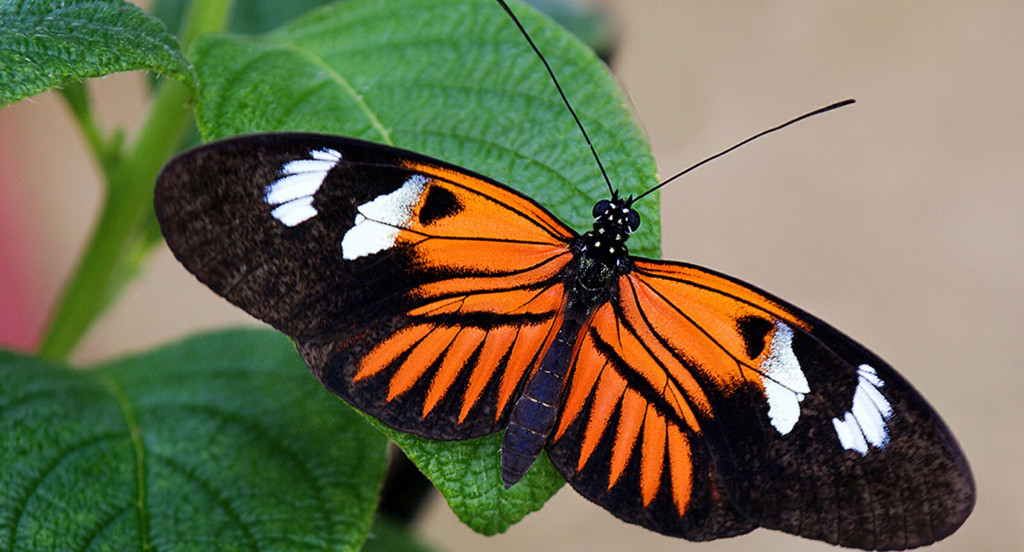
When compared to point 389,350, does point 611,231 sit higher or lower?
higher

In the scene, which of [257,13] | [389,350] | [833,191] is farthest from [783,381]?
[833,191]

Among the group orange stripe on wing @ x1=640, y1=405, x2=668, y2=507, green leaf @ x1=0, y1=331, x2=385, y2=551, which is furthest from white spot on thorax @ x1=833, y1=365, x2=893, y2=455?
green leaf @ x1=0, y1=331, x2=385, y2=551

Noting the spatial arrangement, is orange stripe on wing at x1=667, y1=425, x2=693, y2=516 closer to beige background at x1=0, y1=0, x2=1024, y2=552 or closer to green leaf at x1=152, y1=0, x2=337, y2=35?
green leaf at x1=152, y1=0, x2=337, y2=35

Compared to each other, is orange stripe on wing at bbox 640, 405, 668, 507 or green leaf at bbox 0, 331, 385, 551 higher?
orange stripe on wing at bbox 640, 405, 668, 507

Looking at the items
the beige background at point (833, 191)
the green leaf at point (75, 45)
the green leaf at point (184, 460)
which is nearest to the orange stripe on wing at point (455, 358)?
the green leaf at point (184, 460)

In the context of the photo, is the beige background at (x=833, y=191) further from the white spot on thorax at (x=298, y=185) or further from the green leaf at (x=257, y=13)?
the white spot on thorax at (x=298, y=185)

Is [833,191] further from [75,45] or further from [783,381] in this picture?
[75,45]

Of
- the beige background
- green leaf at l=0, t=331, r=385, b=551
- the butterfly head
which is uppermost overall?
the beige background
